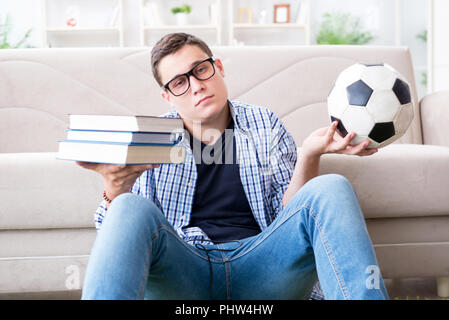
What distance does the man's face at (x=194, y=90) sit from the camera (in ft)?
3.47

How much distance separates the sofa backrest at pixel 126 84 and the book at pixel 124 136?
98 cm

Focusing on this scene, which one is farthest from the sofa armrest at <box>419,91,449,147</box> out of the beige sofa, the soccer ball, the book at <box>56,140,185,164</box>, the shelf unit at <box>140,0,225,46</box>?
the shelf unit at <box>140,0,225,46</box>

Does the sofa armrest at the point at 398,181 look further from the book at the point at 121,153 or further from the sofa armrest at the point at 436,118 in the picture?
the book at the point at 121,153

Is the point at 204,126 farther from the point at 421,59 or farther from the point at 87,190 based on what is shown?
the point at 421,59

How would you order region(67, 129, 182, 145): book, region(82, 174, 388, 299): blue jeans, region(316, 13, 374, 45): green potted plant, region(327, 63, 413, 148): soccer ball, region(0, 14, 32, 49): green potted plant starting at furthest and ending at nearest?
region(316, 13, 374, 45): green potted plant → region(0, 14, 32, 49): green potted plant → region(327, 63, 413, 148): soccer ball → region(67, 129, 182, 145): book → region(82, 174, 388, 299): blue jeans

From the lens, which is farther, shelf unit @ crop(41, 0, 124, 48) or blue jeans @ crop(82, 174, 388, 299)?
shelf unit @ crop(41, 0, 124, 48)

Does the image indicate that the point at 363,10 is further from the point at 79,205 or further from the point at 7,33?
the point at 79,205

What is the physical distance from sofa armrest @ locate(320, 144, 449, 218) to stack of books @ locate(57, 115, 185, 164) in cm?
68

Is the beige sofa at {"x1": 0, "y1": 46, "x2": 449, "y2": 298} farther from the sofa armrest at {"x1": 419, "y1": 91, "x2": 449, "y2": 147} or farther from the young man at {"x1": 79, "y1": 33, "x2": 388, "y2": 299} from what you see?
the young man at {"x1": 79, "y1": 33, "x2": 388, "y2": 299}

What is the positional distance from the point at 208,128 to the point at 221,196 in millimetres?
177

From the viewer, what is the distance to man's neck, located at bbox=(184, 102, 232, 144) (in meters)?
1.12

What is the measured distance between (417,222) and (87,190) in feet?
3.48

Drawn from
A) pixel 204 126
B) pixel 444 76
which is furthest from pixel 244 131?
pixel 444 76

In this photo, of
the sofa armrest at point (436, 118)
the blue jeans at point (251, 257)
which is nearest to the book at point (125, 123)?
the blue jeans at point (251, 257)
